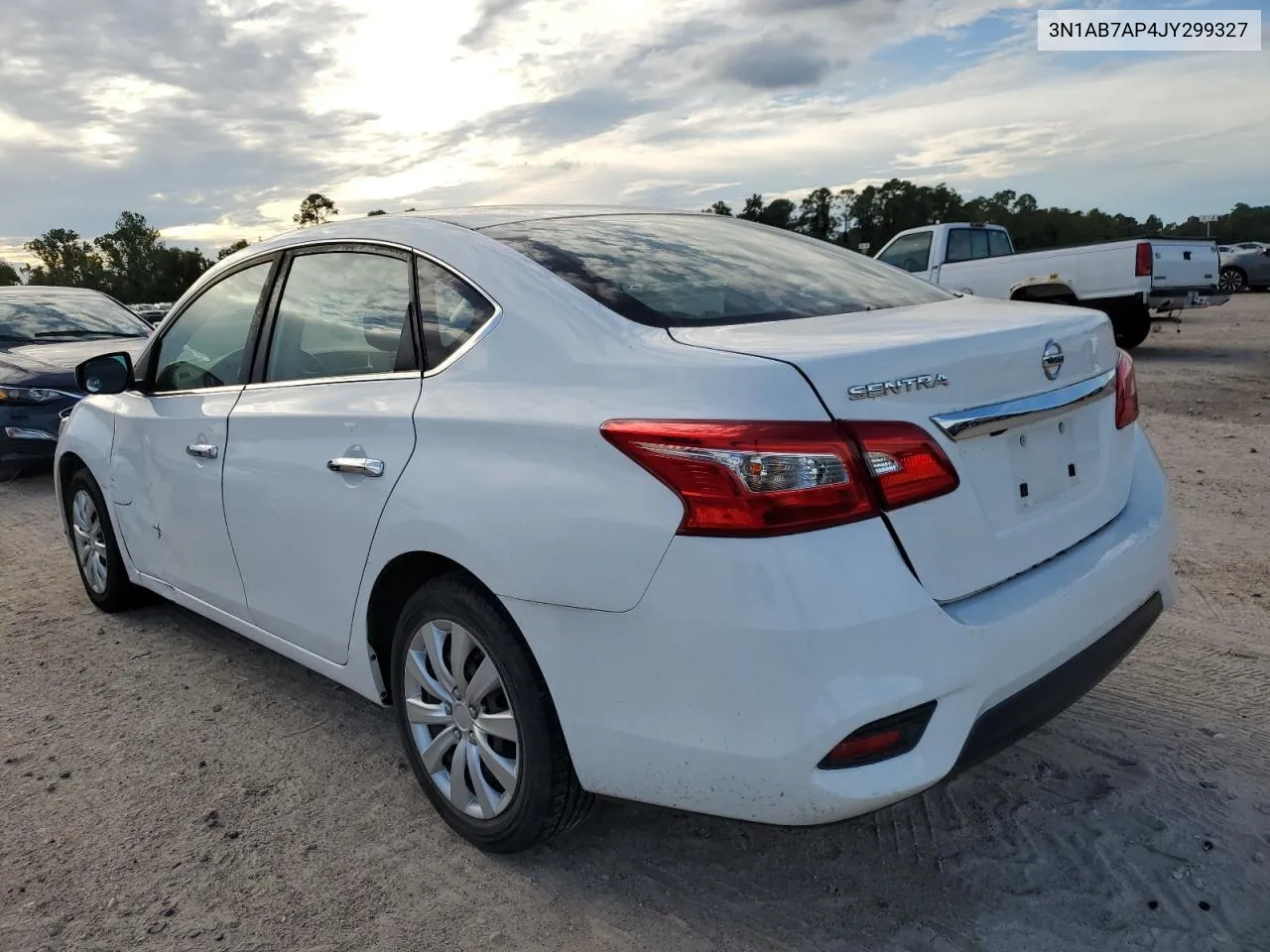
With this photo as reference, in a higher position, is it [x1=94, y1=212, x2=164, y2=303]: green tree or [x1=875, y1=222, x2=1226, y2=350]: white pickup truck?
[x1=94, y1=212, x2=164, y2=303]: green tree

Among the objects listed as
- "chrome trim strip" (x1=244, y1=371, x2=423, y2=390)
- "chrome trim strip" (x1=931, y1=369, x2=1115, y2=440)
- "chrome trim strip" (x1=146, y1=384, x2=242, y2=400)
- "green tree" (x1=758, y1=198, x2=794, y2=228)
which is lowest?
"chrome trim strip" (x1=931, y1=369, x2=1115, y2=440)

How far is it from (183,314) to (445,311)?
1.84 metres

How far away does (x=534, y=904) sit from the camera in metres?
2.42

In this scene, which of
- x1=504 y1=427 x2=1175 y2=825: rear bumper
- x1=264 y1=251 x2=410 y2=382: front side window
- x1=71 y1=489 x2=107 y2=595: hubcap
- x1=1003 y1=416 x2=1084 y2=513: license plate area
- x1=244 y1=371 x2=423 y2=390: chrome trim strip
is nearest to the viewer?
x1=504 y1=427 x2=1175 y2=825: rear bumper

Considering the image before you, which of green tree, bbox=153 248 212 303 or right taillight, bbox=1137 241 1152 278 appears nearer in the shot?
right taillight, bbox=1137 241 1152 278

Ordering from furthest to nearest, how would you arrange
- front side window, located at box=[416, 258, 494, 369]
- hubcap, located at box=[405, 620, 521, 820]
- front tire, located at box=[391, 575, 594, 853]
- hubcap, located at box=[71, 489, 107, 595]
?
hubcap, located at box=[71, 489, 107, 595] < front side window, located at box=[416, 258, 494, 369] < hubcap, located at box=[405, 620, 521, 820] < front tire, located at box=[391, 575, 594, 853]

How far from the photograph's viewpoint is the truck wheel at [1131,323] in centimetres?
1294

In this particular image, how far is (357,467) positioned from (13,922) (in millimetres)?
1415

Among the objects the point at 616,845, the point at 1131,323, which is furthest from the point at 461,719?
the point at 1131,323

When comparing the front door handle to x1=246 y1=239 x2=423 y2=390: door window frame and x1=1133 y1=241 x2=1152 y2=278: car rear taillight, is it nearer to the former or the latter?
x1=246 y1=239 x2=423 y2=390: door window frame

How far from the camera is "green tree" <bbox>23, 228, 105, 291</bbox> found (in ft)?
235

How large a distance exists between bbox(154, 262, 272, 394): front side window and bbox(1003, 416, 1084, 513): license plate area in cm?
253

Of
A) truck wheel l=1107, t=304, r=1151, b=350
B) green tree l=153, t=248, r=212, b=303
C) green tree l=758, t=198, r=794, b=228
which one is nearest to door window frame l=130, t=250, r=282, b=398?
truck wheel l=1107, t=304, r=1151, b=350

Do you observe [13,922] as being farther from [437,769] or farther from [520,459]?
[520,459]
